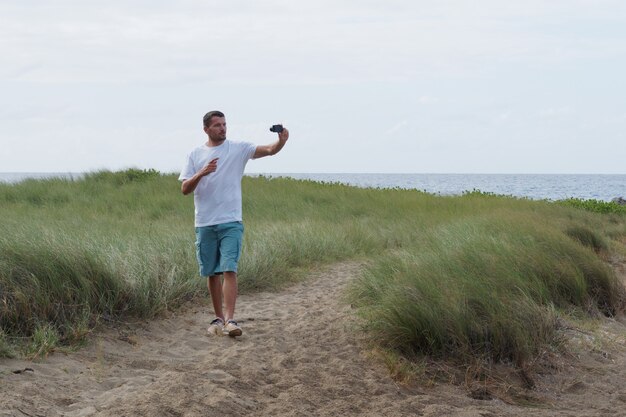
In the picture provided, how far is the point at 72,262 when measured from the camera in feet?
22.4

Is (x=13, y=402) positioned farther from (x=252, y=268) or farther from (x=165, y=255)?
(x=252, y=268)

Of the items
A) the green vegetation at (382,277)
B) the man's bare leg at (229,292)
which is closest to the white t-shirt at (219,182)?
the man's bare leg at (229,292)

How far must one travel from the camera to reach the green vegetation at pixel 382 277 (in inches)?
247

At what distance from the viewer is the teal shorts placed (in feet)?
21.5

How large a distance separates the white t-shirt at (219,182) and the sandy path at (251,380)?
1064mm

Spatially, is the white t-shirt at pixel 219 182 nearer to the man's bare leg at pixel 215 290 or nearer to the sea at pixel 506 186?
the man's bare leg at pixel 215 290

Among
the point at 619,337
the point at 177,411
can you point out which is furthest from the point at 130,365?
the point at 619,337

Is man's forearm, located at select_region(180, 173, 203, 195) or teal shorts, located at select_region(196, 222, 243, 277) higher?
man's forearm, located at select_region(180, 173, 203, 195)

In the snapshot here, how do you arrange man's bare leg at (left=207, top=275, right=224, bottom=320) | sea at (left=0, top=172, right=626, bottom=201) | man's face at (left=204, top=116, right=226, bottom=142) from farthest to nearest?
sea at (left=0, top=172, right=626, bottom=201) < man's bare leg at (left=207, top=275, right=224, bottom=320) < man's face at (left=204, top=116, right=226, bottom=142)

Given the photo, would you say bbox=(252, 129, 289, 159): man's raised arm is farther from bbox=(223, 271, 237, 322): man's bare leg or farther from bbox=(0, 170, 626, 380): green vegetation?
bbox=(0, 170, 626, 380): green vegetation

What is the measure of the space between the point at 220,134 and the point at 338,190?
14484mm

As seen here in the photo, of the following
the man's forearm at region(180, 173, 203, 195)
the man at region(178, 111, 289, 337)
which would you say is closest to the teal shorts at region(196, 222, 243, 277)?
the man at region(178, 111, 289, 337)

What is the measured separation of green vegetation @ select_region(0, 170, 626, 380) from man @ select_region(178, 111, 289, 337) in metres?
0.97

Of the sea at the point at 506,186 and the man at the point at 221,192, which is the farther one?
the sea at the point at 506,186
